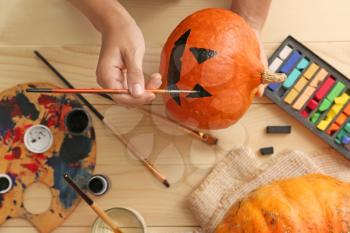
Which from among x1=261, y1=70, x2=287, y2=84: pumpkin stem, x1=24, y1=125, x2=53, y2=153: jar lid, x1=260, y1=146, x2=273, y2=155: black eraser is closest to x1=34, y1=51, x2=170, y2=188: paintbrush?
x1=24, y1=125, x2=53, y2=153: jar lid

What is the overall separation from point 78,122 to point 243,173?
1.20 feet

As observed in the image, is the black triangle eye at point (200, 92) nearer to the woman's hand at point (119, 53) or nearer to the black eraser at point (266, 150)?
the woman's hand at point (119, 53)

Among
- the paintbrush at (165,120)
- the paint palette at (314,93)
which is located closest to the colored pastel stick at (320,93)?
the paint palette at (314,93)

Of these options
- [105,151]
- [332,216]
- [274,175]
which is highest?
[332,216]

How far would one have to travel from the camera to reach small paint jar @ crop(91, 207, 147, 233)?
0.95m

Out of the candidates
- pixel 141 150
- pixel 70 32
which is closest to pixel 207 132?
pixel 141 150

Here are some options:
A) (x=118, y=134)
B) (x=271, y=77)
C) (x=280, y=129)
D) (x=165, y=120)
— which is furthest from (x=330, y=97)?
(x=118, y=134)

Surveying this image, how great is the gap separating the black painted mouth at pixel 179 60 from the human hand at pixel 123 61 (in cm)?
4

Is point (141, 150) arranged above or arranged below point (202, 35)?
below

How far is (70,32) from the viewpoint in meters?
1.03

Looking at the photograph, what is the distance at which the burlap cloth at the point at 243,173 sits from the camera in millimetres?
957

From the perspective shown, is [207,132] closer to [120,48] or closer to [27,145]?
[120,48]

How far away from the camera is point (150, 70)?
1007mm

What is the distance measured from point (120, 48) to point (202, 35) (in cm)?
15
